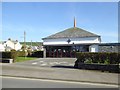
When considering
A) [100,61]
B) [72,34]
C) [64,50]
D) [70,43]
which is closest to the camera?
[100,61]

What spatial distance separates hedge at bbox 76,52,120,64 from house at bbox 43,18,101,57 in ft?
81.8

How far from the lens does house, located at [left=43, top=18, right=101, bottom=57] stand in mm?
47344

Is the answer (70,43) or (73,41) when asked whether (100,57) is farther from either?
(70,43)

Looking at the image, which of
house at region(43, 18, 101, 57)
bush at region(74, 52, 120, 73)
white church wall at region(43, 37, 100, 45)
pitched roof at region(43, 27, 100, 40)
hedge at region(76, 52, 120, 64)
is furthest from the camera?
pitched roof at region(43, 27, 100, 40)

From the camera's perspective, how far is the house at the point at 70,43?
47.3 m

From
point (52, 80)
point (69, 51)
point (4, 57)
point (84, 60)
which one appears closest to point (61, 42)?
point (69, 51)

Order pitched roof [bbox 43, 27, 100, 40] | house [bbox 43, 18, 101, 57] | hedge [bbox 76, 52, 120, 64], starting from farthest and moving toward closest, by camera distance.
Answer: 1. pitched roof [bbox 43, 27, 100, 40]
2. house [bbox 43, 18, 101, 57]
3. hedge [bbox 76, 52, 120, 64]

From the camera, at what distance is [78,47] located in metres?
48.0

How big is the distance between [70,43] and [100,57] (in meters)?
28.0

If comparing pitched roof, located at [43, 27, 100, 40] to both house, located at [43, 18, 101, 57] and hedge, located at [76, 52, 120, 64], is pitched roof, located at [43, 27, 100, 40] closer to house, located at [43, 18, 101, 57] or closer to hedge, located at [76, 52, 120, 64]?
house, located at [43, 18, 101, 57]

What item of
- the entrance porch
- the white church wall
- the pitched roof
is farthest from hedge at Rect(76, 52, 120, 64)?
the pitched roof

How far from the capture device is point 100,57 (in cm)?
2086

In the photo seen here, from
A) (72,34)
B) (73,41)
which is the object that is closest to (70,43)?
(73,41)

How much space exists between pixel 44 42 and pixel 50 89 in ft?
131
